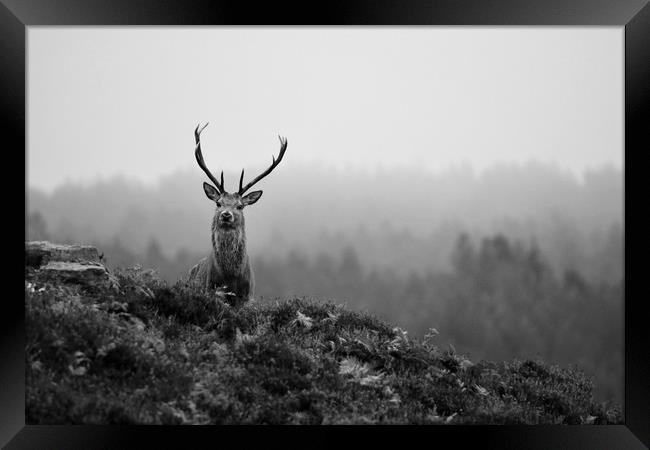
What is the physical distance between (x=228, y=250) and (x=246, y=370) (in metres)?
3.92

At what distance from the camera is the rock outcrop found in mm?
9133

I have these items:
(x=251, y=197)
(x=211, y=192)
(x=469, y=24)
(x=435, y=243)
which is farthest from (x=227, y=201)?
(x=435, y=243)

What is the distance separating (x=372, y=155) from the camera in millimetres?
147250

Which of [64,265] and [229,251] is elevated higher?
[229,251]

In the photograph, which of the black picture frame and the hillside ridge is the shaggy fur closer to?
the hillside ridge

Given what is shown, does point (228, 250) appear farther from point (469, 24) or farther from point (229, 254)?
point (469, 24)

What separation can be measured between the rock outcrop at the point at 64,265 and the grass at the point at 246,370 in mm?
207

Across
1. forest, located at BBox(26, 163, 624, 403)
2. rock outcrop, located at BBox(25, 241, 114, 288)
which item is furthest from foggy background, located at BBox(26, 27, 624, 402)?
rock outcrop, located at BBox(25, 241, 114, 288)

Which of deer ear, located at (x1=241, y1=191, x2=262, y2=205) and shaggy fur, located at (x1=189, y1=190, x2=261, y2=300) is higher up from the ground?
deer ear, located at (x1=241, y1=191, x2=262, y2=205)

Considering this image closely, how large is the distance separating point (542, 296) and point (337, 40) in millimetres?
62508

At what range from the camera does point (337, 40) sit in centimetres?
11800

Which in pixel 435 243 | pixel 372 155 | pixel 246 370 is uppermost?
pixel 372 155

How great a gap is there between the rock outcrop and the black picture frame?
0.92m

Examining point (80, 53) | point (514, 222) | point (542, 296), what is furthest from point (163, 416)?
point (514, 222)
